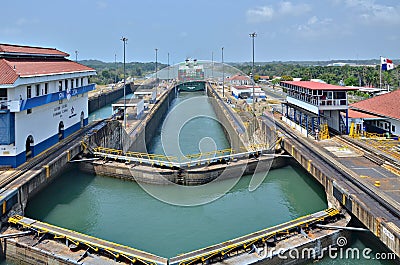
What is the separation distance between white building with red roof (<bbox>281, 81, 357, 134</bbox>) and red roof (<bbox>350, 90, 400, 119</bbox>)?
2.65m

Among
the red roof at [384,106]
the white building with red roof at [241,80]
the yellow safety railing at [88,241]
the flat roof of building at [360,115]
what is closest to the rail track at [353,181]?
the flat roof of building at [360,115]

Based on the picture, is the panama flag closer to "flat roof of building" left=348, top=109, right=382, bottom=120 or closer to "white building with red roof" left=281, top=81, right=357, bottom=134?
"flat roof of building" left=348, top=109, right=382, bottom=120

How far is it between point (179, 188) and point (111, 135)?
38.9 ft

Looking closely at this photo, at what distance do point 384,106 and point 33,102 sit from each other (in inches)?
912

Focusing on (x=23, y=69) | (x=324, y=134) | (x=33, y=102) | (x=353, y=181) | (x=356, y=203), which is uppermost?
(x=23, y=69)

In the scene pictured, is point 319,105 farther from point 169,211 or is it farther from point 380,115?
point 169,211

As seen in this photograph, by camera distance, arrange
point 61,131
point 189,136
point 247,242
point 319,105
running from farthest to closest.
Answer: point 189,136, point 61,131, point 319,105, point 247,242

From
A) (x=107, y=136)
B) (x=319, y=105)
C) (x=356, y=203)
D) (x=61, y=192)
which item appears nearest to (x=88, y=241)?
(x=61, y=192)

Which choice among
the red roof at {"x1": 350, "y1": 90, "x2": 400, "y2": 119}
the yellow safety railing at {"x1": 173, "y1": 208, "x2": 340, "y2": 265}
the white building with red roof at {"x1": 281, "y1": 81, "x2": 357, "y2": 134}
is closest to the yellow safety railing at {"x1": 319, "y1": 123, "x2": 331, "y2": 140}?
the white building with red roof at {"x1": 281, "y1": 81, "x2": 357, "y2": 134}

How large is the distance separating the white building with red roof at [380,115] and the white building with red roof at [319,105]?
1214mm

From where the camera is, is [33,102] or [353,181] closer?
[353,181]

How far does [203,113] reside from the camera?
178ft

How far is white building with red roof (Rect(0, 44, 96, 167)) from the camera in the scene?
17.5m

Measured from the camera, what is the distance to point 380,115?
24594 mm
